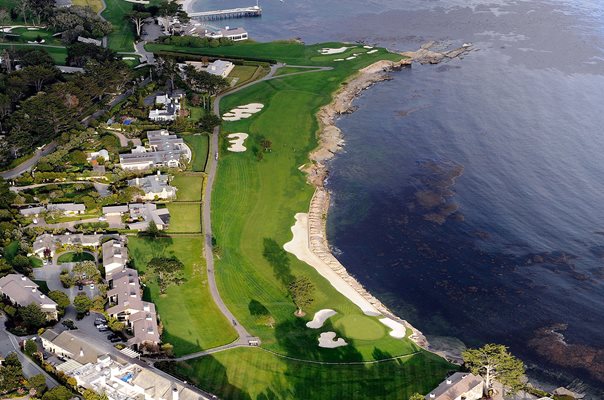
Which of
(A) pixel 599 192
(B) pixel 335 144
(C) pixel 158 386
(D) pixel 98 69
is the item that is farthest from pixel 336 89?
(C) pixel 158 386

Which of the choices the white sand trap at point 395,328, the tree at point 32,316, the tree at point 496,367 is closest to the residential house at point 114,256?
the tree at point 32,316

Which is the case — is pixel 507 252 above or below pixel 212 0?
below

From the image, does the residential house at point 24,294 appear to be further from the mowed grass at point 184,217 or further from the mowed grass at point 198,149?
the mowed grass at point 198,149

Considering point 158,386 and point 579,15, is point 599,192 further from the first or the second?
point 579,15

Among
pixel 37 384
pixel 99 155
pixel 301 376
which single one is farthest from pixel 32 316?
pixel 99 155

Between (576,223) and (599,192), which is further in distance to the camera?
(599,192)

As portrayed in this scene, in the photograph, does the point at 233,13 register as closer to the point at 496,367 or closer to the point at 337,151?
the point at 337,151
